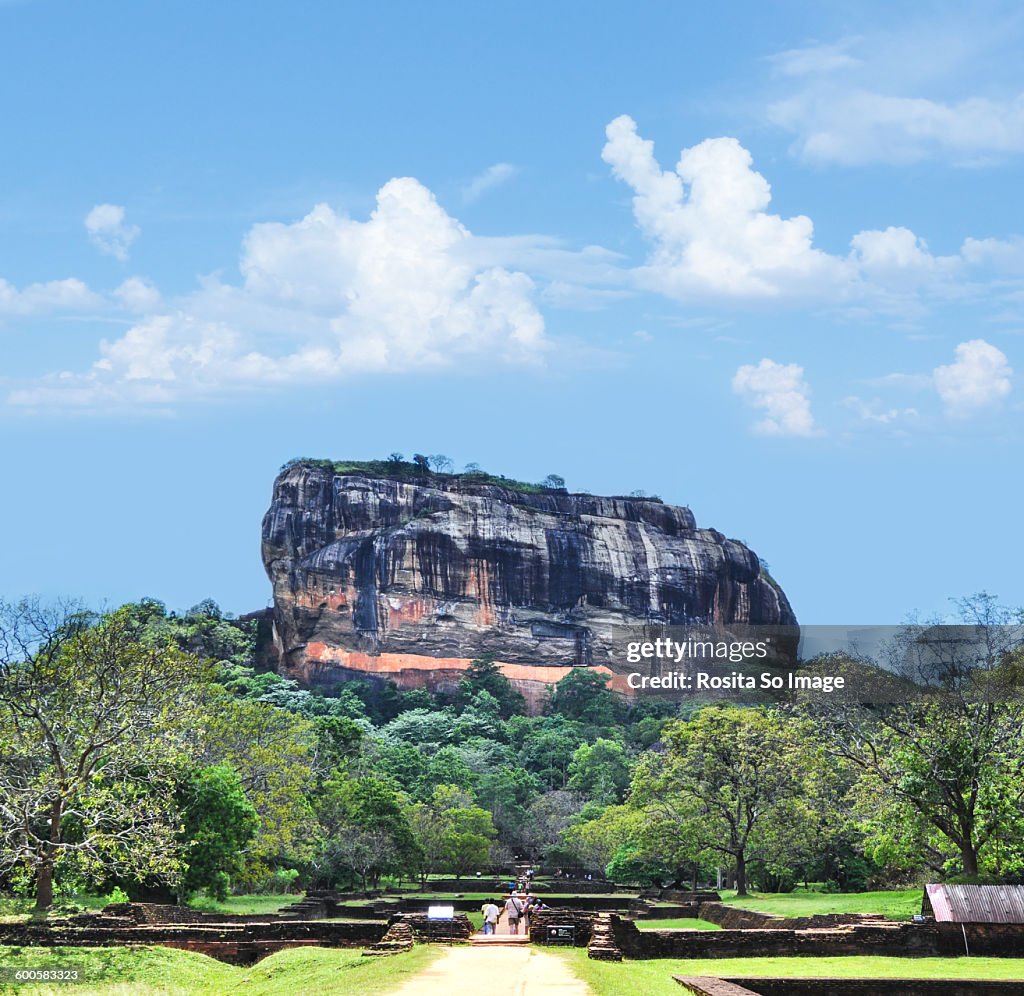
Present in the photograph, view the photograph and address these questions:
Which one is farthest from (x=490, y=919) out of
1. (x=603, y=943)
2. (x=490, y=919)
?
(x=603, y=943)

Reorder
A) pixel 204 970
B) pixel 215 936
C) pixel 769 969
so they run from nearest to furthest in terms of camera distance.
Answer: pixel 769 969, pixel 204 970, pixel 215 936

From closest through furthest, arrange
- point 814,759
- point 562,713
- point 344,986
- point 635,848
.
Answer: point 344,986 < point 814,759 < point 635,848 < point 562,713

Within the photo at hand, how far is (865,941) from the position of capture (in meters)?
27.5

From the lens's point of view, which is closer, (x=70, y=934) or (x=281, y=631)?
(x=70, y=934)

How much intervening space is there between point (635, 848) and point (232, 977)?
111ft

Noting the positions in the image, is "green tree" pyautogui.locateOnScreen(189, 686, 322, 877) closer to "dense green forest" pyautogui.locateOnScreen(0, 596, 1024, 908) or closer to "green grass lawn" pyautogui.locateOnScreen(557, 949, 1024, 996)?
"dense green forest" pyautogui.locateOnScreen(0, 596, 1024, 908)

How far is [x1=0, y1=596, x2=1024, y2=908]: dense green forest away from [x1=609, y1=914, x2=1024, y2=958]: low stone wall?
703 centimetres

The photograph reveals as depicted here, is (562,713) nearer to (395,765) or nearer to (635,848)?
(395,765)

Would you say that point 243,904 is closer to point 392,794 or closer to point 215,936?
point 215,936

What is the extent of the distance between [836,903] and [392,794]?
25177 mm

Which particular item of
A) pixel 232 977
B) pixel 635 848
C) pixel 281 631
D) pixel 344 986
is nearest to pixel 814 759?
pixel 635 848

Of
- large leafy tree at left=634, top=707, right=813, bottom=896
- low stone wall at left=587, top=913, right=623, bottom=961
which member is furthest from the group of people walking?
large leafy tree at left=634, top=707, right=813, bottom=896

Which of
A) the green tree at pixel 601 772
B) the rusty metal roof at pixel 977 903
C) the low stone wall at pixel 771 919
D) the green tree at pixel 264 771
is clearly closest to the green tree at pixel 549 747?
the green tree at pixel 601 772

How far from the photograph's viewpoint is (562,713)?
136 meters
